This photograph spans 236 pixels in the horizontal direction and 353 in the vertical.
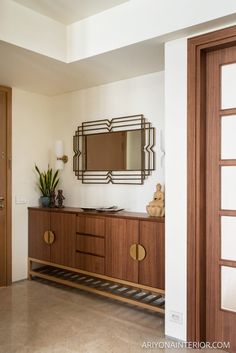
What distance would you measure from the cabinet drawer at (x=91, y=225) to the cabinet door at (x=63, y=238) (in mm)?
89

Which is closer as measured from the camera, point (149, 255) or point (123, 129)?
point (149, 255)

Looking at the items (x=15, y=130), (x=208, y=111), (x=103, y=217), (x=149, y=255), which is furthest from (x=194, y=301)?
(x=15, y=130)

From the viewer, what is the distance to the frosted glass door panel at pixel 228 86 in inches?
91.4

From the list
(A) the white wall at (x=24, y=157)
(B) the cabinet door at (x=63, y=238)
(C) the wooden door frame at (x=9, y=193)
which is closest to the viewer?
(B) the cabinet door at (x=63, y=238)

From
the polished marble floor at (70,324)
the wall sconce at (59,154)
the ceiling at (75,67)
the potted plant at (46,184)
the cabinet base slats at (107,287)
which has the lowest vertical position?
the polished marble floor at (70,324)

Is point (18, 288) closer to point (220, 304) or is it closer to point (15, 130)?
point (15, 130)

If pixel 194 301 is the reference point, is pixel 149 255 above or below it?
above

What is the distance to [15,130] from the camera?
3.87 metres

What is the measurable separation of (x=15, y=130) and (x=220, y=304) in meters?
2.88

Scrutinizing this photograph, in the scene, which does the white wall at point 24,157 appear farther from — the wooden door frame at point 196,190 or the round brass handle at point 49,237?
the wooden door frame at point 196,190

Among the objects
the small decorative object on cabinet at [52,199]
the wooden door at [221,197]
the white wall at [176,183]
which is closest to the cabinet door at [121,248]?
the white wall at [176,183]

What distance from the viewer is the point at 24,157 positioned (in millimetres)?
3963

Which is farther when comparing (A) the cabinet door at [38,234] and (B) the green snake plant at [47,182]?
(B) the green snake plant at [47,182]

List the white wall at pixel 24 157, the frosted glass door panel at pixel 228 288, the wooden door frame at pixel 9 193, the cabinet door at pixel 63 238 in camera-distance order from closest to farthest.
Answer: the frosted glass door panel at pixel 228 288 → the cabinet door at pixel 63 238 → the wooden door frame at pixel 9 193 → the white wall at pixel 24 157
